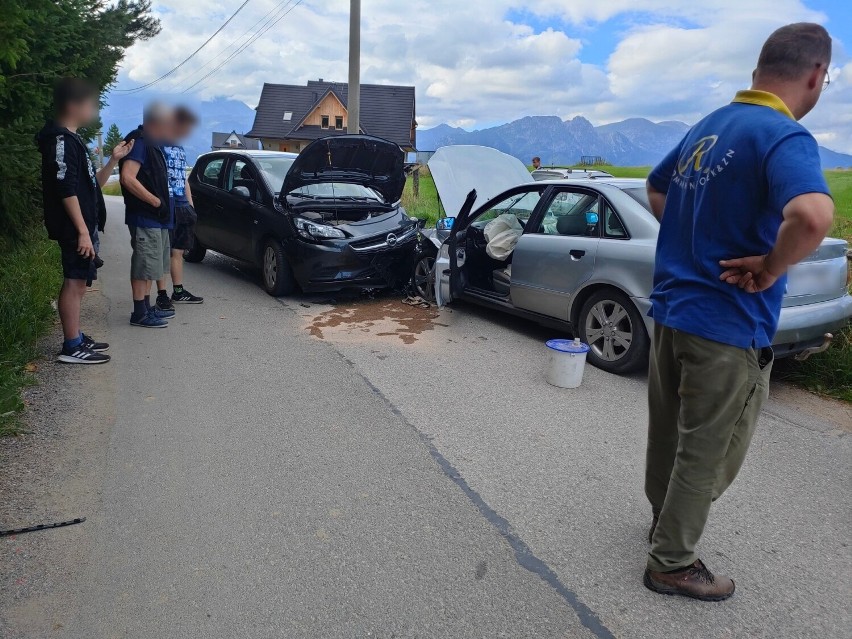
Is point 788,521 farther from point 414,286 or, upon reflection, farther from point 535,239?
point 414,286

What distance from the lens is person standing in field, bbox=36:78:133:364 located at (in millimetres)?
4793

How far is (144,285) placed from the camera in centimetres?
626

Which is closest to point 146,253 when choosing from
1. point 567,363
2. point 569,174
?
point 567,363

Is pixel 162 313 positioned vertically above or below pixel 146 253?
below

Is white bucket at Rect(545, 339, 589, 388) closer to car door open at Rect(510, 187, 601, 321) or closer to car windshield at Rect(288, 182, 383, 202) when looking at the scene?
car door open at Rect(510, 187, 601, 321)

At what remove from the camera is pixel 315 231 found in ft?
24.0

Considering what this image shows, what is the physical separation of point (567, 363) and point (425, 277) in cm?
311

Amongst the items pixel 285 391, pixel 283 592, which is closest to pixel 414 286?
pixel 285 391

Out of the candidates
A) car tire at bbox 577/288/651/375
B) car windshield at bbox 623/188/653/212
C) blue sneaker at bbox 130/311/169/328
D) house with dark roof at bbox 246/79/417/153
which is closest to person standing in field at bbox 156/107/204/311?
blue sneaker at bbox 130/311/169/328

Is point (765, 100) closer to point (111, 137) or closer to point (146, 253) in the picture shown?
point (146, 253)

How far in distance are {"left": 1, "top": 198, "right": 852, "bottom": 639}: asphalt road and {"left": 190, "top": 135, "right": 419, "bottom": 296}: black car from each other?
205cm

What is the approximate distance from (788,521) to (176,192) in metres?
6.28

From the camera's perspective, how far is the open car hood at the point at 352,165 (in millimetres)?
7488

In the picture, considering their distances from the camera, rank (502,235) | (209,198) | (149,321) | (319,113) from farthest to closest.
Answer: (319,113) → (209,198) → (502,235) → (149,321)
